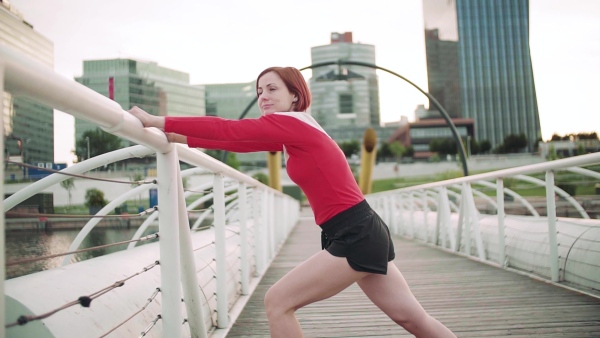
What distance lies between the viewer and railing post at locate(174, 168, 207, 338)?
2.24 metres

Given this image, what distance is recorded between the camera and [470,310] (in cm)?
367

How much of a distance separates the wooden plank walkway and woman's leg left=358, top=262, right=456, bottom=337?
1.13 meters

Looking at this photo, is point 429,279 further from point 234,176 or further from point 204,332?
point 204,332

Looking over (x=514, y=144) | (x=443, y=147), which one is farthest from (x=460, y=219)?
(x=514, y=144)

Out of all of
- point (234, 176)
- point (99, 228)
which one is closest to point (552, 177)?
point (234, 176)

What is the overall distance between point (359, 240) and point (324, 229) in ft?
0.54

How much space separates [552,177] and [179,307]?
11.6 ft

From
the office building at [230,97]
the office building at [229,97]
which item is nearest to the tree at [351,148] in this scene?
the office building at [230,97]

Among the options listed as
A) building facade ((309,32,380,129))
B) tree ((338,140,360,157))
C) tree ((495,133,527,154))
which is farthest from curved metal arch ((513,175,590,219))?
building facade ((309,32,380,129))

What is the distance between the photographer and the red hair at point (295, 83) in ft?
7.06

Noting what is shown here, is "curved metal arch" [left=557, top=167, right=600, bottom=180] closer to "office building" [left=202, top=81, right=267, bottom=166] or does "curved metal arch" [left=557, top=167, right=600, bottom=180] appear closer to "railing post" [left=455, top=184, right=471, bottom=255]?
"railing post" [left=455, top=184, right=471, bottom=255]

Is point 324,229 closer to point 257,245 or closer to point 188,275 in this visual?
point 188,275

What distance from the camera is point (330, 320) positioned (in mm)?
3520

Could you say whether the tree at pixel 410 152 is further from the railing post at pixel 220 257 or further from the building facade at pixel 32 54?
the building facade at pixel 32 54
